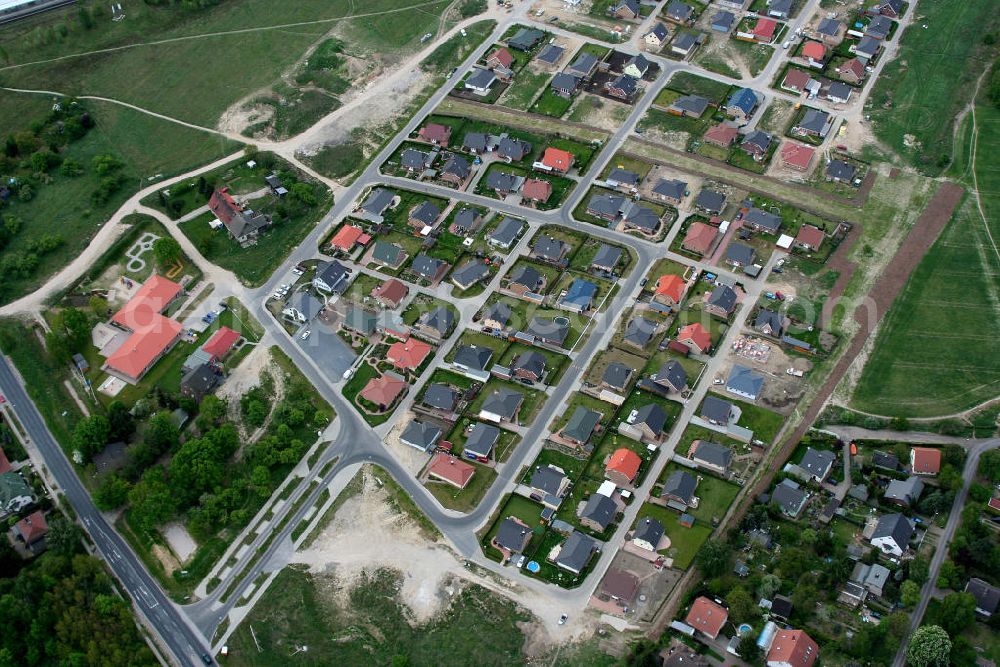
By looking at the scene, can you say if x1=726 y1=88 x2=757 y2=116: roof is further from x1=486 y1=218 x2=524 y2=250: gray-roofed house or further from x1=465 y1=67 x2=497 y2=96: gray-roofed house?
x1=486 y1=218 x2=524 y2=250: gray-roofed house

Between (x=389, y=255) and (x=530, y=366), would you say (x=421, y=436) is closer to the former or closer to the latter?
(x=530, y=366)

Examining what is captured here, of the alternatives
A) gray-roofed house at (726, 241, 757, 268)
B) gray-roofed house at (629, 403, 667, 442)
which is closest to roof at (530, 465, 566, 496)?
gray-roofed house at (629, 403, 667, 442)

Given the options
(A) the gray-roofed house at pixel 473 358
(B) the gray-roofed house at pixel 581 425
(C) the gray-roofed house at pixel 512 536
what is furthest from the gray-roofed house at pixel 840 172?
(C) the gray-roofed house at pixel 512 536

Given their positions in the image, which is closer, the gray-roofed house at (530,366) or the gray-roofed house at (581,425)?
the gray-roofed house at (581,425)

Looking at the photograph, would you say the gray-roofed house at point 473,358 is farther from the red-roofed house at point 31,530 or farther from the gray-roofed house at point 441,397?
the red-roofed house at point 31,530

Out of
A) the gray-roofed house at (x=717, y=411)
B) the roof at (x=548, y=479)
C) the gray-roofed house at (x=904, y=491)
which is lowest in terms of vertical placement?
the gray-roofed house at (x=904, y=491)

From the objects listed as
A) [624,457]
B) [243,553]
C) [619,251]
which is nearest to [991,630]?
[624,457]
